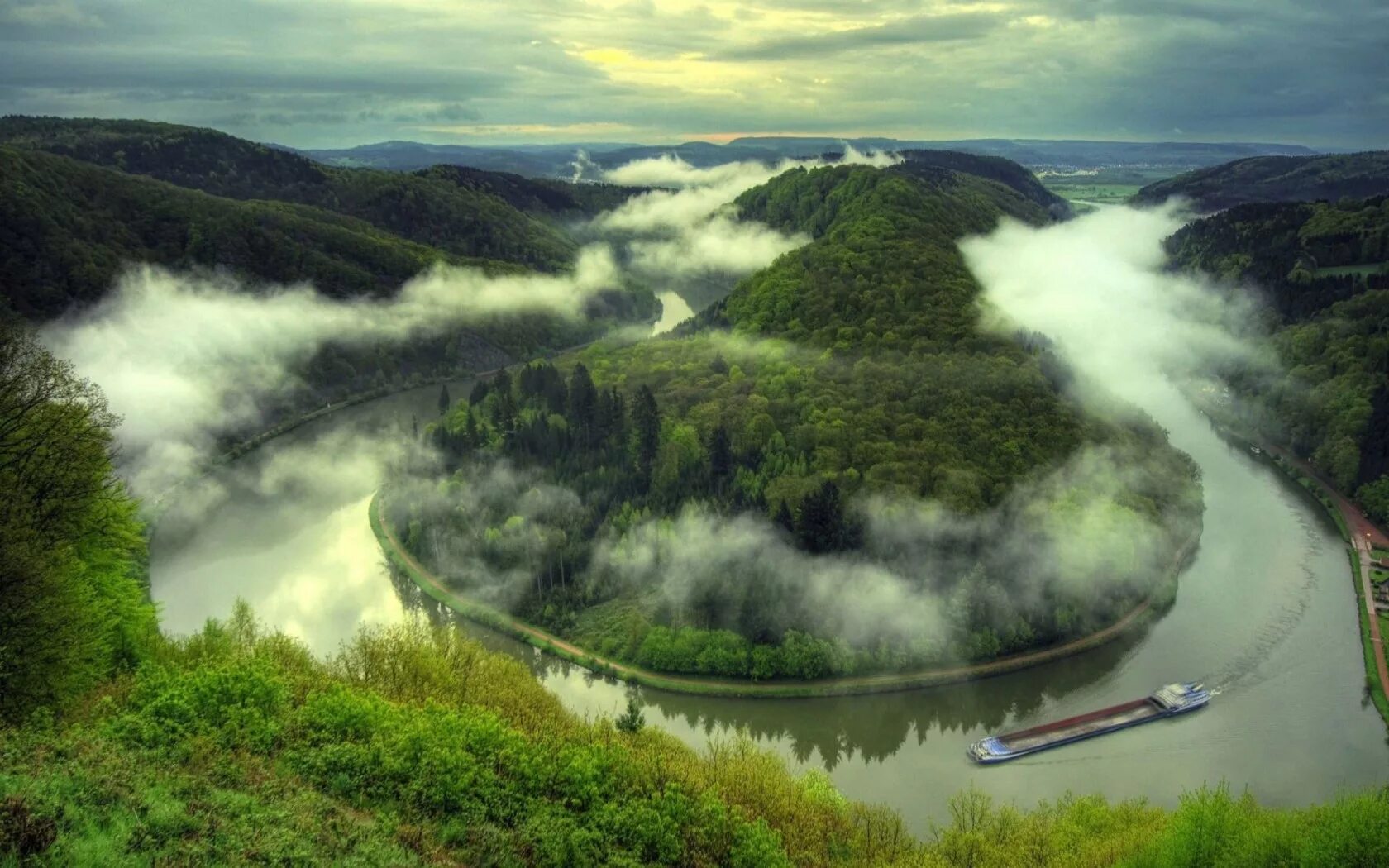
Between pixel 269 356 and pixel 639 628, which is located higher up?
pixel 269 356

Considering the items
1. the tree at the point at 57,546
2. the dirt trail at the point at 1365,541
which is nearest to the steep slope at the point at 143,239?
the tree at the point at 57,546

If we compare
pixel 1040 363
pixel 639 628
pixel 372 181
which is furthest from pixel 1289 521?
pixel 372 181

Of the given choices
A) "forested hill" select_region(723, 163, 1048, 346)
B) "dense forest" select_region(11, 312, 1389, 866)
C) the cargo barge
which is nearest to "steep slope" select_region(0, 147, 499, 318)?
"forested hill" select_region(723, 163, 1048, 346)

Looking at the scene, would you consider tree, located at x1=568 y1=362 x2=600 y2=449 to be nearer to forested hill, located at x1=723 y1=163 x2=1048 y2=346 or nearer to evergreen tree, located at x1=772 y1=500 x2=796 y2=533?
evergreen tree, located at x1=772 y1=500 x2=796 y2=533

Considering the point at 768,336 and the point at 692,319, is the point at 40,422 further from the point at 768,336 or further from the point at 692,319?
the point at 692,319

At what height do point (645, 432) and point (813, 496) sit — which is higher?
point (645, 432)

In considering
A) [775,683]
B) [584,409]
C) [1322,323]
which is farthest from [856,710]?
[1322,323]

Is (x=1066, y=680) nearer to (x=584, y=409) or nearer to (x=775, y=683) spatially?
(x=775, y=683)
